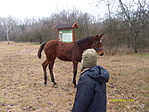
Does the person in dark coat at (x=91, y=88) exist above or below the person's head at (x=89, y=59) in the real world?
below

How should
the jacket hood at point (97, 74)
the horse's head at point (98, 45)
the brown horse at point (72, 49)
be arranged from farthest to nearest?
the brown horse at point (72, 49) < the horse's head at point (98, 45) < the jacket hood at point (97, 74)

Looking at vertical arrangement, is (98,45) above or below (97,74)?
above

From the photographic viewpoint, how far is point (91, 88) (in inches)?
67.4

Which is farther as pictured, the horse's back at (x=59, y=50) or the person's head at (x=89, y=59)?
the horse's back at (x=59, y=50)

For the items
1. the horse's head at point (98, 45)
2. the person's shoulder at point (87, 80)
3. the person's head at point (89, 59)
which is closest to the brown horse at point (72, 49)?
the horse's head at point (98, 45)

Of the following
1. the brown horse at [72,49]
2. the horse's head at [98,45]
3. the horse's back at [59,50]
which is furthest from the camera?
the horse's back at [59,50]

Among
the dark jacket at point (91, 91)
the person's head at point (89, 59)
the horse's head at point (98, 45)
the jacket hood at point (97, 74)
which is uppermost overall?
the horse's head at point (98, 45)

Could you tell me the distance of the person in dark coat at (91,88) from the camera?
1.71m

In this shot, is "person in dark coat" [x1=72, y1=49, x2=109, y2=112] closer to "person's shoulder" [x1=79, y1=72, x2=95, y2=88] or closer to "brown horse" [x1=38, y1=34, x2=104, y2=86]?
"person's shoulder" [x1=79, y1=72, x2=95, y2=88]

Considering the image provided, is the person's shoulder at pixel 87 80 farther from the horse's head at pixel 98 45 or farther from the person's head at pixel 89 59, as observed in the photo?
the horse's head at pixel 98 45

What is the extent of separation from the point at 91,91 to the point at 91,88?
0.12ft

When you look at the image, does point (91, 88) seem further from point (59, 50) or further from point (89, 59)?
point (59, 50)

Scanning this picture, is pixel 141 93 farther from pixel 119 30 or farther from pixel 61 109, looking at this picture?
pixel 119 30

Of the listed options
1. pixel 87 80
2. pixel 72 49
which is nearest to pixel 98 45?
pixel 72 49
